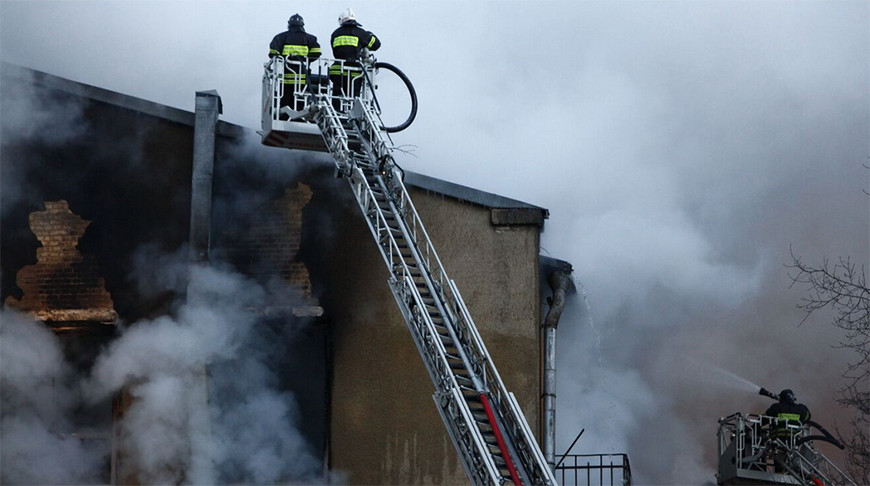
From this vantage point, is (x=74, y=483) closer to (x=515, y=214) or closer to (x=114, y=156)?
(x=114, y=156)

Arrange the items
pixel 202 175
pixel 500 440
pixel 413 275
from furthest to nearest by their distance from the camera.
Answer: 1. pixel 202 175
2. pixel 413 275
3. pixel 500 440

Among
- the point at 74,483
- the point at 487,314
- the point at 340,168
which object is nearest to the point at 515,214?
the point at 487,314

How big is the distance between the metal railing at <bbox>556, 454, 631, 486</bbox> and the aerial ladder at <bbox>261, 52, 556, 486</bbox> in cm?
248

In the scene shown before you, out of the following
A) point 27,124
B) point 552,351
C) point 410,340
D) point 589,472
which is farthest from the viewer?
point 27,124

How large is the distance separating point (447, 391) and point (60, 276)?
17.8 feet

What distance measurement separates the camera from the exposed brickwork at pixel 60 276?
14.8 m

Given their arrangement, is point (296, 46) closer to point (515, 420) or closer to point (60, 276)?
point (60, 276)

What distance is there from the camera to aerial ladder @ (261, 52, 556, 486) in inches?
453

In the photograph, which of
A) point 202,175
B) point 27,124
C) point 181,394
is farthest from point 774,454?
point 27,124

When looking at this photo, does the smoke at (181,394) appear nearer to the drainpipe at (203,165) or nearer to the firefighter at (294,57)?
the drainpipe at (203,165)

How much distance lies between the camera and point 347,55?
14.2 m

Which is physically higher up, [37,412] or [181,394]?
[181,394]

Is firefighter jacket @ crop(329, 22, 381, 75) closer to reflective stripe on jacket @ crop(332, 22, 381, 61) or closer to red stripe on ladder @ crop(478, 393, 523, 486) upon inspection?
reflective stripe on jacket @ crop(332, 22, 381, 61)

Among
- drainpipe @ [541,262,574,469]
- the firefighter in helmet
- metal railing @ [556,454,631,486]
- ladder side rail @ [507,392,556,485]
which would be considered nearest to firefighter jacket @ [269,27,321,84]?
drainpipe @ [541,262,574,469]
